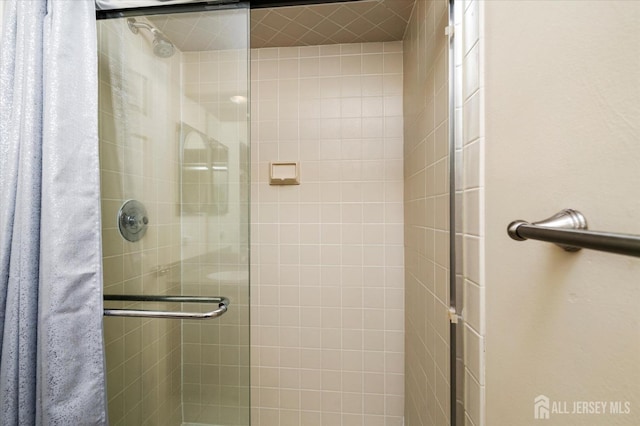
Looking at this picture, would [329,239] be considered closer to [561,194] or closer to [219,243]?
[219,243]

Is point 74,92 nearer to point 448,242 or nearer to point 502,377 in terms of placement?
point 448,242

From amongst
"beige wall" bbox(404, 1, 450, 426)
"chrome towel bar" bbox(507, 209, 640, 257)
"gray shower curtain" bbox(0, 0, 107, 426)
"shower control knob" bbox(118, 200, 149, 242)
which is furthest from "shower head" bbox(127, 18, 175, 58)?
"chrome towel bar" bbox(507, 209, 640, 257)

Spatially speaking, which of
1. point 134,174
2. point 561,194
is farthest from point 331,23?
point 561,194

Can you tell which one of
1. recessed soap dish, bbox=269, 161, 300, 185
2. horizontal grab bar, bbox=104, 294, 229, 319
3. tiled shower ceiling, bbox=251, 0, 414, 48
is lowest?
horizontal grab bar, bbox=104, 294, 229, 319

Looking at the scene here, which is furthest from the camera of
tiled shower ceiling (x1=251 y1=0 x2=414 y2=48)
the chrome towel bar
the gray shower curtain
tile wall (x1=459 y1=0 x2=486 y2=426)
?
tiled shower ceiling (x1=251 y1=0 x2=414 y2=48)

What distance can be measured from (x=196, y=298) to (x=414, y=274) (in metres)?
0.98

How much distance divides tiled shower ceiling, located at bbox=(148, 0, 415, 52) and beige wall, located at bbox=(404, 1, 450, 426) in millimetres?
128

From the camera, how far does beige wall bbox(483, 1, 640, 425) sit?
12.9 inches

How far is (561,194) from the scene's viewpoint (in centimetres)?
43

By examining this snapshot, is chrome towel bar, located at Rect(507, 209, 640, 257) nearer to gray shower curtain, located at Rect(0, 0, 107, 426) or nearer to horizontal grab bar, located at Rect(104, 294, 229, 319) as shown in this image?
horizontal grab bar, located at Rect(104, 294, 229, 319)

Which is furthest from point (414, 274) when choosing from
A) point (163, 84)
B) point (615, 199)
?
point (163, 84)

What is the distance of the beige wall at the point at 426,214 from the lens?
894 millimetres

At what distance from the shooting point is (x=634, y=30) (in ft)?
1.04

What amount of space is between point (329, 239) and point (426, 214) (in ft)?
2.21
